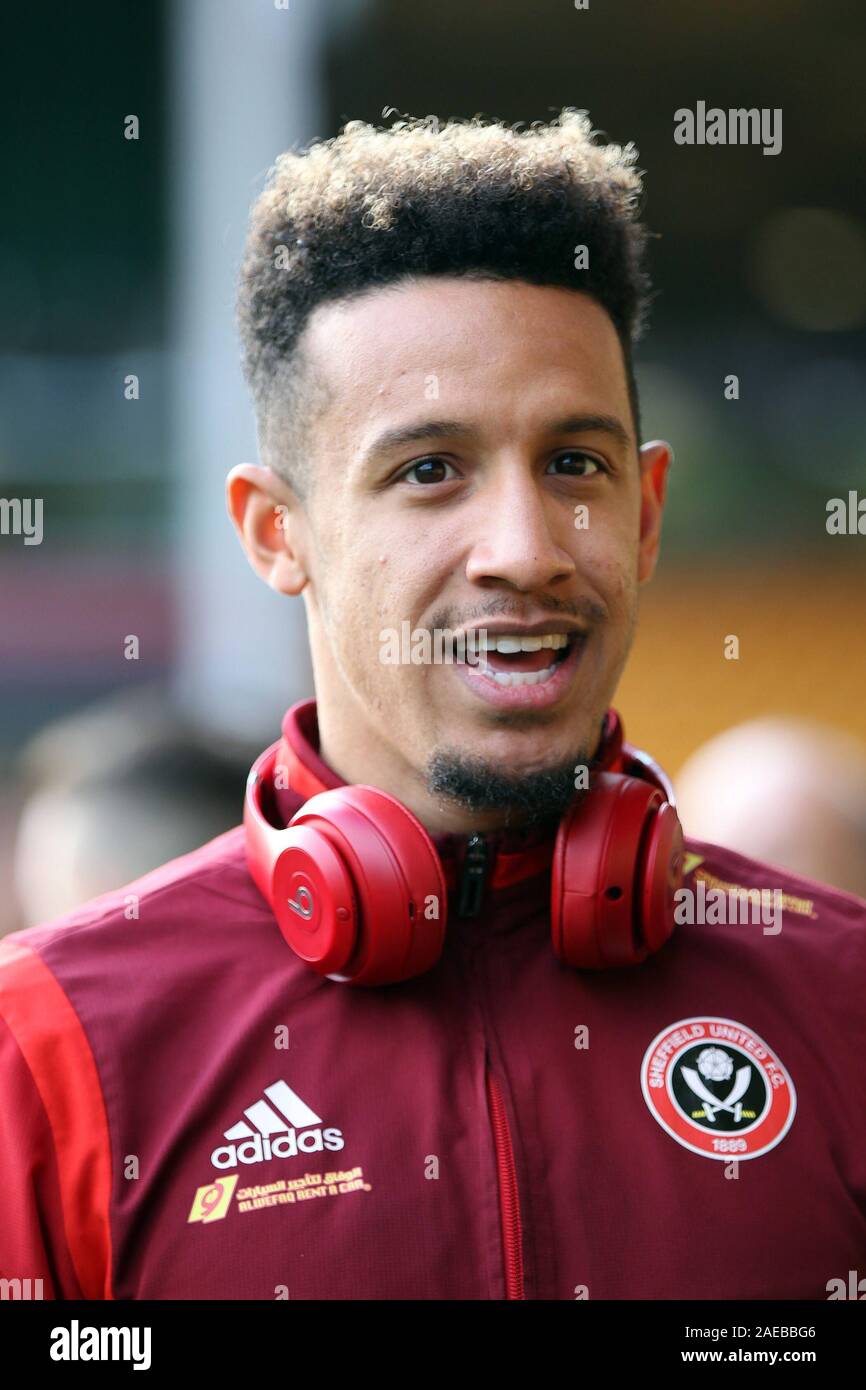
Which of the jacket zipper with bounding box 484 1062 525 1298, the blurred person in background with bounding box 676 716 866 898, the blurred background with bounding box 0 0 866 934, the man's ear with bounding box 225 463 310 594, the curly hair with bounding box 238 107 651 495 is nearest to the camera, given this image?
the jacket zipper with bounding box 484 1062 525 1298

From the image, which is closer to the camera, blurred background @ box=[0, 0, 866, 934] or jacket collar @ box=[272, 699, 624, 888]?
jacket collar @ box=[272, 699, 624, 888]

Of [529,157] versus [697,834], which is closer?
[529,157]

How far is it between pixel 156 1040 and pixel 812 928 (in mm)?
844

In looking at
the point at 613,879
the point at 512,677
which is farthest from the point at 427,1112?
the point at 512,677

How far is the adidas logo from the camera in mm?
1711

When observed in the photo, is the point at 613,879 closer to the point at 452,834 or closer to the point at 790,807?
the point at 452,834

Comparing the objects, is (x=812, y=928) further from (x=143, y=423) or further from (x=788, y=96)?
(x=788, y=96)

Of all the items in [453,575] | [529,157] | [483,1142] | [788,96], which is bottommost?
[483,1142]

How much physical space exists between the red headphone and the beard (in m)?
0.03

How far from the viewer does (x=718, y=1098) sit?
181 centimetres

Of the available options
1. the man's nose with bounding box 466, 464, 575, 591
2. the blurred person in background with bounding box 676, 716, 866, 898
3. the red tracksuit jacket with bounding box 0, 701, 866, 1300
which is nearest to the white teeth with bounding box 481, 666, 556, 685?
A: the man's nose with bounding box 466, 464, 575, 591

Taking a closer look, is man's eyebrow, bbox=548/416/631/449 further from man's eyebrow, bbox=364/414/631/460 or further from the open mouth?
the open mouth
